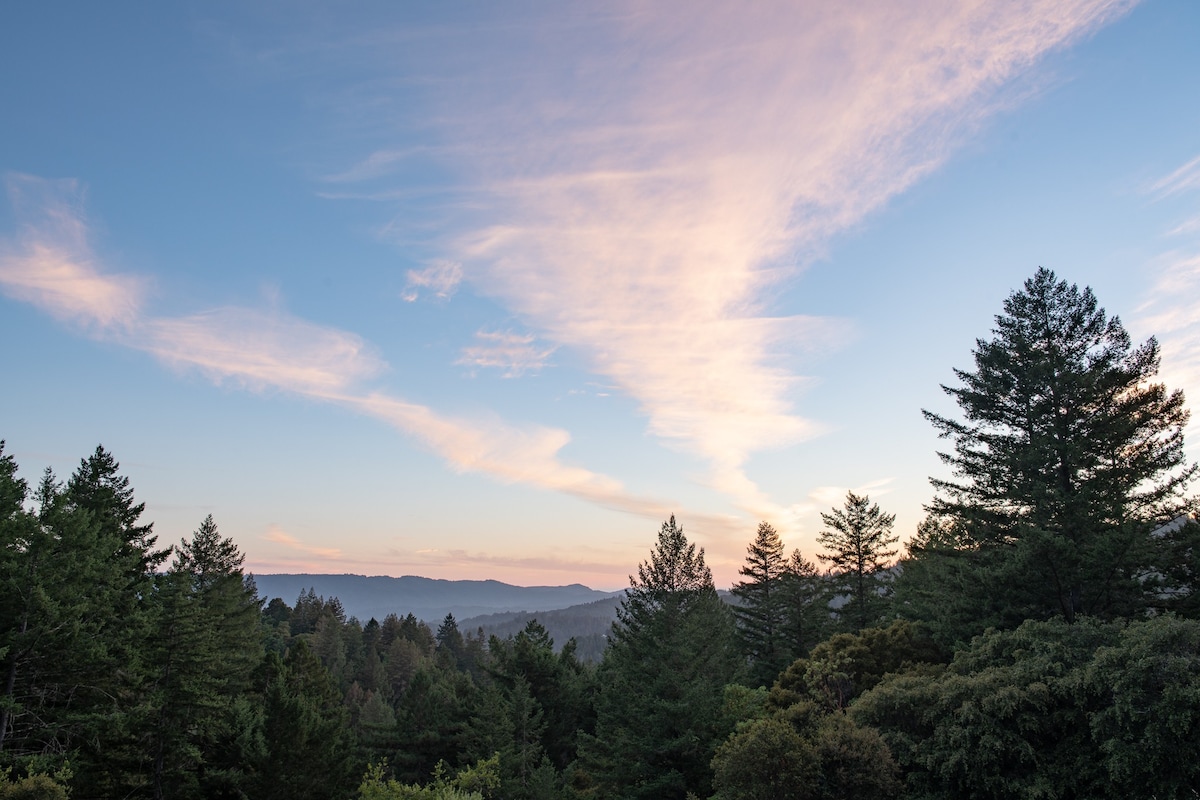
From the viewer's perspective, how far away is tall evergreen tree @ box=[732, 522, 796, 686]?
42812 millimetres

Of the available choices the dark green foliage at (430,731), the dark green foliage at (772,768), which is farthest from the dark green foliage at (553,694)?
the dark green foliage at (772,768)

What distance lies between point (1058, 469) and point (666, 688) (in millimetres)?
17746

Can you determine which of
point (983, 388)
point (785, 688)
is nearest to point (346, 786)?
point (785, 688)

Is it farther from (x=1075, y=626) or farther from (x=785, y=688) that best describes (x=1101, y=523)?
(x=785, y=688)

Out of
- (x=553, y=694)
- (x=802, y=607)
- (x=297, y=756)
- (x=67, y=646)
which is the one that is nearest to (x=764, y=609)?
(x=802, y=607)

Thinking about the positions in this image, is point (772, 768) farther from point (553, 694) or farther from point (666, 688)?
point (553, 694)

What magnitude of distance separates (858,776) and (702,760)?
11328mm

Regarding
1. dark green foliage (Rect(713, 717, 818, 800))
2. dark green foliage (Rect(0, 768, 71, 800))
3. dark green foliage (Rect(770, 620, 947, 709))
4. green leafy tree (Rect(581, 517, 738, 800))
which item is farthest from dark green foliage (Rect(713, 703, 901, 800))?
dark green foliage (Rect(0, 768, 71, 800))

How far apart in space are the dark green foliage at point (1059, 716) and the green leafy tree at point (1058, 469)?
357 cm

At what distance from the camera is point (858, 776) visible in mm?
16188

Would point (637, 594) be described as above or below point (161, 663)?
above

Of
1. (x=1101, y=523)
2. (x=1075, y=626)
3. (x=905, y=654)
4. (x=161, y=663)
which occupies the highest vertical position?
(x=1101, y=523)

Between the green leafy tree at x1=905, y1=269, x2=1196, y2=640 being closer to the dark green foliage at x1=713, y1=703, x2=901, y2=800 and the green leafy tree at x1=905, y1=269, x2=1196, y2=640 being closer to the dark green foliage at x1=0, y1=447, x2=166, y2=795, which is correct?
the dark green foliage at x1=713, y1=703, x2=901, y2=800

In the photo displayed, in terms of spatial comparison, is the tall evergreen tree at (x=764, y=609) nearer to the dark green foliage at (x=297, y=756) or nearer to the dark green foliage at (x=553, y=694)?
the dark green foliage at (x=553, y=694)
